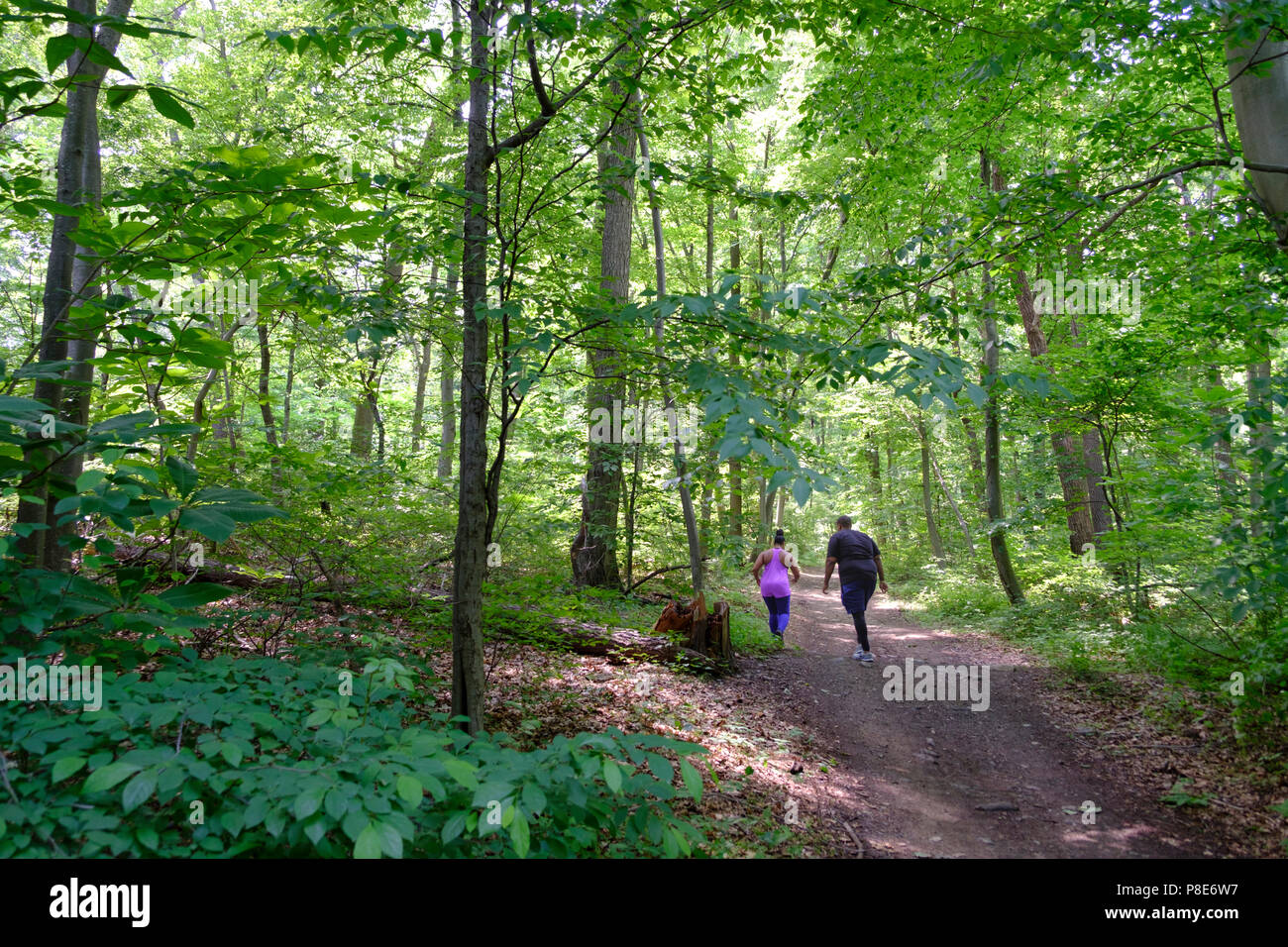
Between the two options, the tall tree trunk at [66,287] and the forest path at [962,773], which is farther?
the forest path at [962,773]

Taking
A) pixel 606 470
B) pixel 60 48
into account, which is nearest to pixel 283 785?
pixel 60 48

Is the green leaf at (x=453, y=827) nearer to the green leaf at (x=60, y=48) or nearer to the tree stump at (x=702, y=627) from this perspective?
the green leaf at (x=60, y=48)

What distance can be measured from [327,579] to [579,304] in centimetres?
258

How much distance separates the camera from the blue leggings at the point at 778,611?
9375 millimetres

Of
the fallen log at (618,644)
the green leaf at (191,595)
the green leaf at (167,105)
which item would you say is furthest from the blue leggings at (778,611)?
the green leaf at (167,105)

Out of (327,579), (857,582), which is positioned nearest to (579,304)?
(327,579)

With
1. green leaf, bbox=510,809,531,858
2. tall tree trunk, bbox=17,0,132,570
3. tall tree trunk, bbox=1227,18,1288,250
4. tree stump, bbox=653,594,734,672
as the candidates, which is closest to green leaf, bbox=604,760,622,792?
green leaf, bbox=510,809,531,858

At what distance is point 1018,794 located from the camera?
16.5 feet

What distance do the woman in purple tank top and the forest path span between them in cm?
58

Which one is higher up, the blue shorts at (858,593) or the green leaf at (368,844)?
the green leaf at (368,844)

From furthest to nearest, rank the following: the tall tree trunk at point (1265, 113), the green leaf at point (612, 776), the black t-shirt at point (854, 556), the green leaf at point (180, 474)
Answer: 1. the black t-shirt at point (854, 556)
2. the tall tree trunk at point (1265, 113)
3. the green leaf at point (180, 474)
4. the green leaf at point (612, 776)

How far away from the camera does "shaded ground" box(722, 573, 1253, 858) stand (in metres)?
4.24
